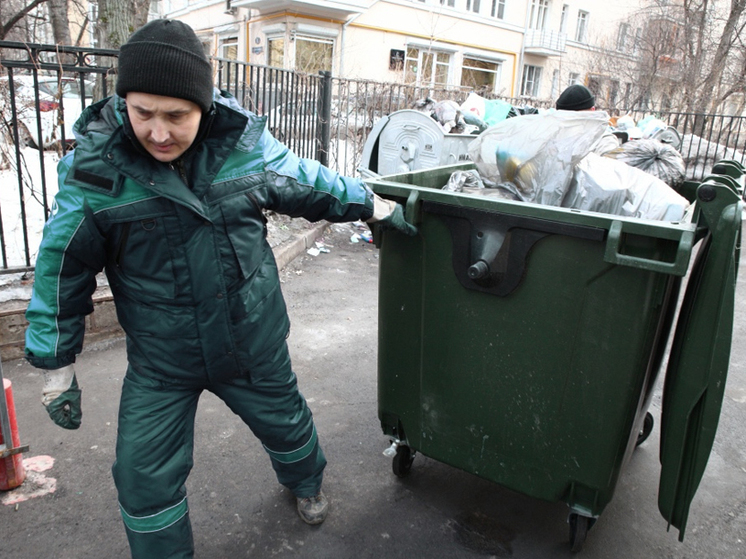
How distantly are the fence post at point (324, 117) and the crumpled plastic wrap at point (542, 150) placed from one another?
4725 millimetres

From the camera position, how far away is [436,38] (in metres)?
22.9

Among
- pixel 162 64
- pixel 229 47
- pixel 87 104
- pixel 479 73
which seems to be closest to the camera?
pixel 162 64

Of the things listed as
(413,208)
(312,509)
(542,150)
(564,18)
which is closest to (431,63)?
(564,18)

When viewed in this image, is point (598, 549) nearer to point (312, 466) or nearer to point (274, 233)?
point (312, 466)

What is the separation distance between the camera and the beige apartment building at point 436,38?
2016 centimetres

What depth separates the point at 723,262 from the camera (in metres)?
1.59

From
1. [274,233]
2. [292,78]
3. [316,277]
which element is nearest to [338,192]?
[316,277]

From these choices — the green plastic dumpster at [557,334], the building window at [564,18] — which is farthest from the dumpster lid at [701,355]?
the building window at [564,18]

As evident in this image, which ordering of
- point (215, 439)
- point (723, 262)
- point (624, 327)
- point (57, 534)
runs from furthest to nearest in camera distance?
point (215, 439) < point (57, 534) < point (624, 327) < point (723, 262)

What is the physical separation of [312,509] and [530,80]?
2878 cm

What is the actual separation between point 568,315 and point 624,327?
0.16 metres

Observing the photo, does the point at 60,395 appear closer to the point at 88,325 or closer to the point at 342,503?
the point at 342,503

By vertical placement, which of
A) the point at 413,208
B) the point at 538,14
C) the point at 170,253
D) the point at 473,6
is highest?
the point at 538,14

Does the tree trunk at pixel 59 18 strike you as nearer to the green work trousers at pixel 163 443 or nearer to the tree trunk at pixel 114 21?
the tree trunk at pixel 114 21
